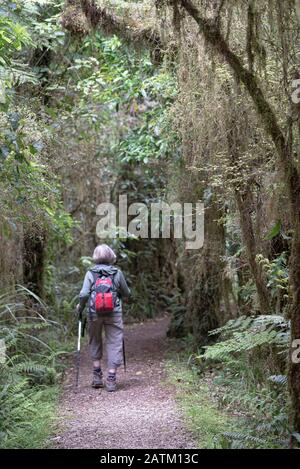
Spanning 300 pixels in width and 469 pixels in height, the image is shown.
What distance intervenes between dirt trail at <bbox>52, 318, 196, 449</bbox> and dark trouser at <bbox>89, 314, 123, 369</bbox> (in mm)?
431

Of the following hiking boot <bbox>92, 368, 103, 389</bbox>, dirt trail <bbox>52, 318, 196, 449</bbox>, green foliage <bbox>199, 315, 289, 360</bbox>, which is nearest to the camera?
dirt trail <bbox>52, 318, 196, 449</bbox>

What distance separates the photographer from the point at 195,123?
27.2 ft

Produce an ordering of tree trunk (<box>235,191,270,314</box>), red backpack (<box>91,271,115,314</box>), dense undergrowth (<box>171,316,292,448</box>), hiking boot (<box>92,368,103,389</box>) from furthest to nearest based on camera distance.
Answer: hiking boot (<box>92,368,103,389</box>) → red backpack (<box>91,271,115,314</box>) → tree trunk (<box>235,191,270,314</box>) → dense undergrowth (<box>171,316,292,448</box>)

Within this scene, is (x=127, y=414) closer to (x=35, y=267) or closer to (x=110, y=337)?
(x=110, y=337)

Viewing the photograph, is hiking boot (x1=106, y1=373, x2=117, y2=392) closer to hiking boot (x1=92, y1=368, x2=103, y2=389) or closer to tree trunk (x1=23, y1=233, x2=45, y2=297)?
hiking boot (x1=92, y1=368, x2=103, y2=389)

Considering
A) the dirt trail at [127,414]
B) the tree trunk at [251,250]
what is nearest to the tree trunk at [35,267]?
the dirt trail at [127,414]

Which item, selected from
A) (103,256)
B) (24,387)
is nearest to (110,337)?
(103,256)

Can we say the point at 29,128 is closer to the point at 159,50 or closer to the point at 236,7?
the point at 159,50

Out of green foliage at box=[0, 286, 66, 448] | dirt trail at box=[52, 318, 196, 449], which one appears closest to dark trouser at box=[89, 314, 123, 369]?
dirt trail at box=[52, 318, 196, 449]

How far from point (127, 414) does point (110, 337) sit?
2043 mm

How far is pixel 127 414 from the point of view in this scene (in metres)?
7.12

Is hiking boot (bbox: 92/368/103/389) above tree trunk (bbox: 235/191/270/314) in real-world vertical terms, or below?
below

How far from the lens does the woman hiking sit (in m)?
8.72
